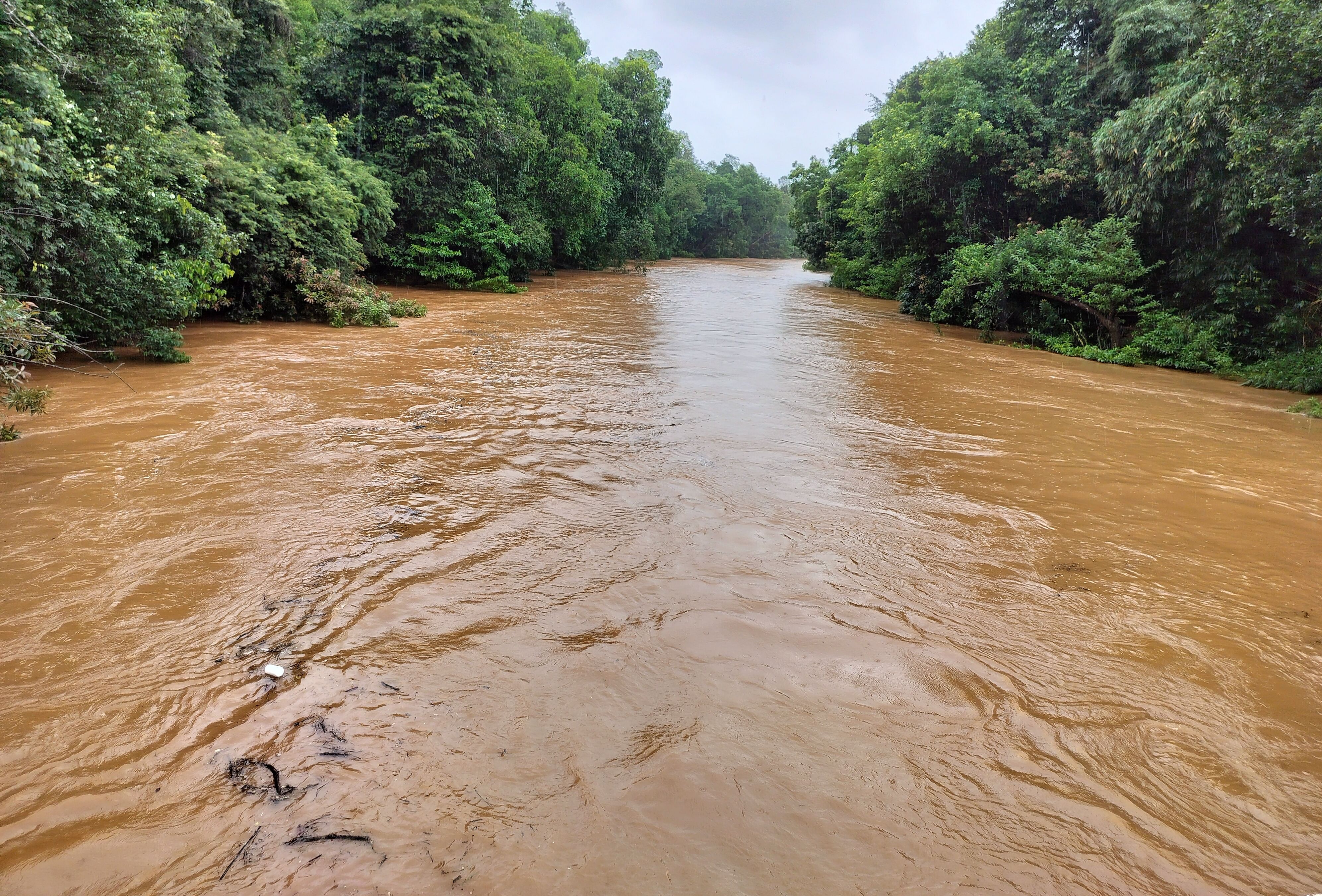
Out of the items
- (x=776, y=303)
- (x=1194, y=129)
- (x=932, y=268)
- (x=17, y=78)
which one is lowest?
(x=776, y=303)

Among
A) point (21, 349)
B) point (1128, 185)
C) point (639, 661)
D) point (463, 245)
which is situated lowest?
point (639, 661)

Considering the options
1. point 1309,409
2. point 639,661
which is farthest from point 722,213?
point 639,661

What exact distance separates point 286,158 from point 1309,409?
17.0 metres

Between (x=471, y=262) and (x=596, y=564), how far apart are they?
21.1m

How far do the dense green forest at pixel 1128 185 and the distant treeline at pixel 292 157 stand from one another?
40.8ft

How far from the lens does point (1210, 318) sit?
1416 centimetres

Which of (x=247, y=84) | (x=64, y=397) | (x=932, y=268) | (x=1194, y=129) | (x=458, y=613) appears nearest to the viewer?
(x=458, y=613)

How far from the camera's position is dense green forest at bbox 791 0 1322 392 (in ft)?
34.2

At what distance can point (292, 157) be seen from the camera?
45.6ft

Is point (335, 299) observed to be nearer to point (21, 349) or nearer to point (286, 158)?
point (286, 158)

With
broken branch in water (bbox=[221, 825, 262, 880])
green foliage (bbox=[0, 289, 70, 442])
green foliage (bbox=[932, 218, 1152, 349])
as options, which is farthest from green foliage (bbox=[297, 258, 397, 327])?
broken branch in water (bbox=[221, 825, 262, 880])

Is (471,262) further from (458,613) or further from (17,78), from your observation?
(458,613)

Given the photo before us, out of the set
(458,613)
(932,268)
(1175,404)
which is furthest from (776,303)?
(458,613)

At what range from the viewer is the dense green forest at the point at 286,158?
7.66 meters
